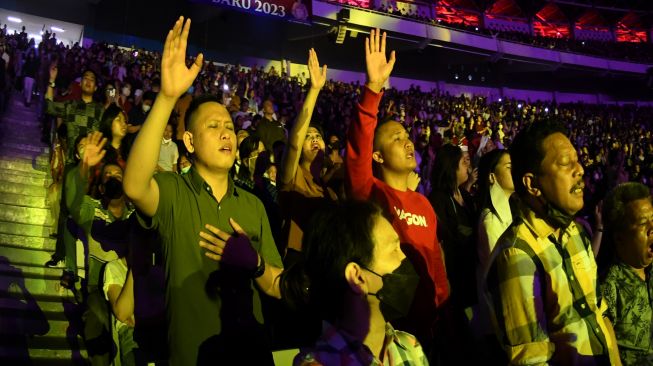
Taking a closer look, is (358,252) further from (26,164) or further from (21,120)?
(21,120)

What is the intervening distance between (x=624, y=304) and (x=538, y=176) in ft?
2.89

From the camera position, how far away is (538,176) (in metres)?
2.24

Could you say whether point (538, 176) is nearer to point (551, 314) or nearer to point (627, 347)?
point (551, 314)

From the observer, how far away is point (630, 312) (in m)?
2.60

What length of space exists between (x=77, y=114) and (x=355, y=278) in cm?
585

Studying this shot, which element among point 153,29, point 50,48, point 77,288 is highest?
point 153,29

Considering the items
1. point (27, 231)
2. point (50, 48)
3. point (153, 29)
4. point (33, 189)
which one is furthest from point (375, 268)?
point (153, 29)

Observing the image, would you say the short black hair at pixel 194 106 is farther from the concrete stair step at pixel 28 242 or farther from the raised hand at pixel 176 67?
the concrete stair step at pixel 28 242

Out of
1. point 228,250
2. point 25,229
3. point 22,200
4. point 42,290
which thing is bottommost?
point 42,290

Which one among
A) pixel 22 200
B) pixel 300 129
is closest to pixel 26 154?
pixel 22 200

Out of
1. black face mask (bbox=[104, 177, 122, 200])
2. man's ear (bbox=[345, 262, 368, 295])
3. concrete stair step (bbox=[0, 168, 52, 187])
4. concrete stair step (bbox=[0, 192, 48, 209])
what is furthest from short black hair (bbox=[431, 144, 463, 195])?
concrete stair step (bbox=[0, 168, 52, 187])

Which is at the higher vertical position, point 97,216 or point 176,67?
point 176,67

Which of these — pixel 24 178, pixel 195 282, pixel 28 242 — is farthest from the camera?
pixel 24 178

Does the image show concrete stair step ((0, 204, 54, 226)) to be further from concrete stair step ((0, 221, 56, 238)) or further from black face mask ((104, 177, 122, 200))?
black face mask ((104, 177, 122, 200))
